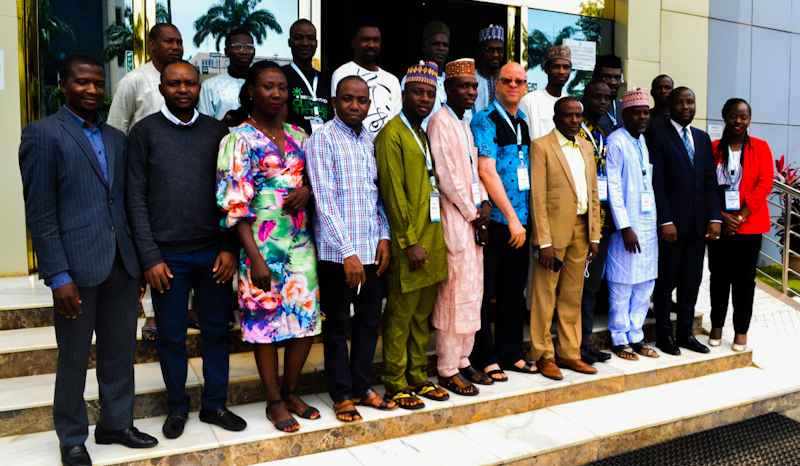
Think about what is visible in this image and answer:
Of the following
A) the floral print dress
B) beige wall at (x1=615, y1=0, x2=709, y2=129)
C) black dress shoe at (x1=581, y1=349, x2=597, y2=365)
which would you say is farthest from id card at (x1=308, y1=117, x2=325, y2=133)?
beige wall at (x1=615, y1=0, x2=709, y2=129)

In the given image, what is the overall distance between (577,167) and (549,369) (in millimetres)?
1405

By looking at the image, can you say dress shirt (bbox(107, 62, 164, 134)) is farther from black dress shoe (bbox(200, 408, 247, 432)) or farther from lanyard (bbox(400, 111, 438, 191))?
black dress shoe (bbox(200, 408, 247, 432))

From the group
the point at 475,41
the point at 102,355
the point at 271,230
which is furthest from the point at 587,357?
the point at 475,41

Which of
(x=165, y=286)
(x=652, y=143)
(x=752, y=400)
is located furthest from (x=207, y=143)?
(x=752, y=400)

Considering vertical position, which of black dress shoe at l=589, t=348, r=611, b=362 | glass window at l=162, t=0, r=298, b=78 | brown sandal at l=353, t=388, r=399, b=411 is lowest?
black dress shoe at l=589, t=348, r=611, b=362

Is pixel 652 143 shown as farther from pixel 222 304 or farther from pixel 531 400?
pixel 222 304

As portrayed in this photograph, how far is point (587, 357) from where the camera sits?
4.77 meters

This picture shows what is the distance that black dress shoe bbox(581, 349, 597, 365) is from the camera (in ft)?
15.6

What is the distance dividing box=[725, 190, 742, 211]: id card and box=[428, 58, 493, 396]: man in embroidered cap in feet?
7.63

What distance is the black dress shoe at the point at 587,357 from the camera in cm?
475

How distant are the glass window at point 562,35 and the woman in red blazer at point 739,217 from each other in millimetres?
2739

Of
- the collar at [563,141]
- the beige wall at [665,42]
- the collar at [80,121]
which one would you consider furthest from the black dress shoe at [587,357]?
the beige wall at [665,42]

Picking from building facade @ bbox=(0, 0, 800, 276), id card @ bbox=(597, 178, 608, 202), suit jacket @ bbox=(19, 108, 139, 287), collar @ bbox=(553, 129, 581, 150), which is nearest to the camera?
suit jacket @ bbox=(19, 108, 139, 287)

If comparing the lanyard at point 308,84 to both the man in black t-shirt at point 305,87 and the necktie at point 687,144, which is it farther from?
the necktie at point 687,144
